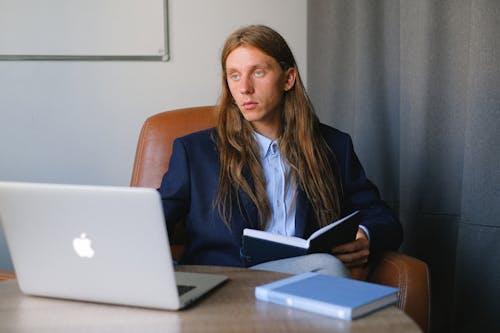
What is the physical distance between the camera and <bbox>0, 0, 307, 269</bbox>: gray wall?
2814 millimetres

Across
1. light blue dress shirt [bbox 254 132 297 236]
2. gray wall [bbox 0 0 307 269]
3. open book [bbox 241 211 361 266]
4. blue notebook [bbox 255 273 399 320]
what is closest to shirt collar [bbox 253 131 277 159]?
light blue dress shirt [bbox 254 132 297 236]

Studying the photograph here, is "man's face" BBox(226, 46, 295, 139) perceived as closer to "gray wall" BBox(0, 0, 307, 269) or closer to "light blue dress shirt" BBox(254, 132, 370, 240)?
"light blue dress shirt" BBox(254, 132, 370, 240)

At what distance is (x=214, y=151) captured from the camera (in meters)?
2.00

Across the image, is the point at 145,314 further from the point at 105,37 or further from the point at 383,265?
the point at 105,37

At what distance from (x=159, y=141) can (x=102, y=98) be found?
28.7 inches

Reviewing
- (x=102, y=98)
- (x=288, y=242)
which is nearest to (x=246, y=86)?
(x=288, y=242)

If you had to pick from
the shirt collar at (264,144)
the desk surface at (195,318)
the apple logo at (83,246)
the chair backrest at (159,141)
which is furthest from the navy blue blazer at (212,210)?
the apple logo at (83,246)

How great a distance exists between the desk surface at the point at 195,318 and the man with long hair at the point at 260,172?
592mm

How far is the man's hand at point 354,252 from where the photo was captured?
1.72 meters

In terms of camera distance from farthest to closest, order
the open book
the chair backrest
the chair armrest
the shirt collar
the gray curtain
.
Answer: the chair backrest
the shirt collar
the gray curtain
the chair armrest
the open book

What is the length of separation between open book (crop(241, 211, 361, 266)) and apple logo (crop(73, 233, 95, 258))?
0.41 meters

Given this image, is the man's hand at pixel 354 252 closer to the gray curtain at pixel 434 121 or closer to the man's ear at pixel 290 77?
the gray curtain at pixel 434 121

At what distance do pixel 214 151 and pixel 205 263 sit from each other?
1.09ft

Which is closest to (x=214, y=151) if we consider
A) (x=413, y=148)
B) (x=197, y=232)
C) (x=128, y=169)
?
(x=197, y=232)
